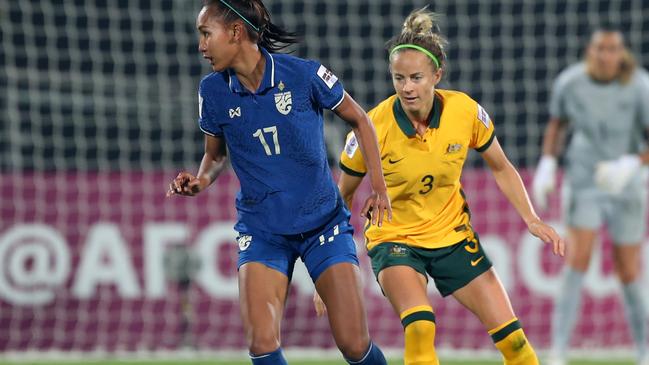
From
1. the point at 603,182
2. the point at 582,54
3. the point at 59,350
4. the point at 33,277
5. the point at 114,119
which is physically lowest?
the point at 59,350

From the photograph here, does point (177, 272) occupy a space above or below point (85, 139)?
below

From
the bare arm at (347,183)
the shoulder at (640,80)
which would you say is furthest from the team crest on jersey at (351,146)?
the shoulder at (640,80)

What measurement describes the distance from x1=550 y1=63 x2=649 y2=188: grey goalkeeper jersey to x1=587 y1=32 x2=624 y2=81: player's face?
77 millimetres

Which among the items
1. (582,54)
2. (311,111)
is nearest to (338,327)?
(311,111)

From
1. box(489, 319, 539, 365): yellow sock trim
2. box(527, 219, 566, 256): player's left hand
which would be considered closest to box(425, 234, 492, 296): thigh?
box(489, 319, 539, 365): yellow sock trim

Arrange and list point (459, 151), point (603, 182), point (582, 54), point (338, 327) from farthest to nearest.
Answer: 1. point (582, 54)
2. point (603, 182)
3. point (459, 151)
4. point (338, 327)

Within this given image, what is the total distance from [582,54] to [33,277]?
642cm

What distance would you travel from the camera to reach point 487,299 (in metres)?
5.03

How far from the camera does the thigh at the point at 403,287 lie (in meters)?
4.89

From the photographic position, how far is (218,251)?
30.7 feet

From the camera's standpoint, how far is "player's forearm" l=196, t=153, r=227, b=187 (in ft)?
15.7

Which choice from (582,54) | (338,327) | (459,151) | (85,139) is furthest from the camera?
(582,54)

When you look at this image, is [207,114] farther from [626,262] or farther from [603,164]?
[626,262]

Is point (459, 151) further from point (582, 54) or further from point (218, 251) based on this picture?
point (582, 54)
